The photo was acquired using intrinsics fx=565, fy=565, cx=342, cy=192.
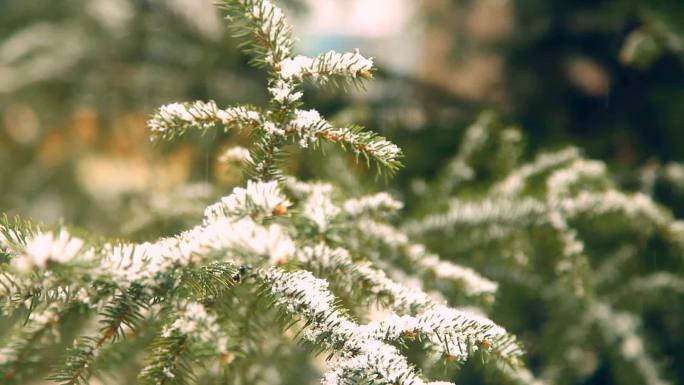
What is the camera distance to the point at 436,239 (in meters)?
1.18

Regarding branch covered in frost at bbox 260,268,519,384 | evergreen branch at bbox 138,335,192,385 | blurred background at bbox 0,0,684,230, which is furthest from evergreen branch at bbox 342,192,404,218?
blurred background at bbox 0,0,684,230

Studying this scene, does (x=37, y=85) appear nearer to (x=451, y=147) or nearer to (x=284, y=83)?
(x=451, y=147)

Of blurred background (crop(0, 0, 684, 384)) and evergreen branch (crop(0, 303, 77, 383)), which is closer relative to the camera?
evergreen branch (crop(0, 303, 77, 383))

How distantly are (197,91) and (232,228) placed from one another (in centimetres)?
149

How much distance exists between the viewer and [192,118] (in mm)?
609

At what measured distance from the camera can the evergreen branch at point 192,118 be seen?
604 mm

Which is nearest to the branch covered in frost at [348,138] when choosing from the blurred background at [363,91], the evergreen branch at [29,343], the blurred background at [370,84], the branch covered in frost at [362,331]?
the branch covered in frost at [362,331]

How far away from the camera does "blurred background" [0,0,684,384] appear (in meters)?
1.49

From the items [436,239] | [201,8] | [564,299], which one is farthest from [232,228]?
[201,8]

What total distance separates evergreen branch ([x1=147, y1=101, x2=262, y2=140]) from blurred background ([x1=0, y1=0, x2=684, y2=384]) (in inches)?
23.1

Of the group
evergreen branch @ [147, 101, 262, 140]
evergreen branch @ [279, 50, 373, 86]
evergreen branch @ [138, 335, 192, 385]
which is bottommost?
evergreen branch @ [138, 335, 192, 385]

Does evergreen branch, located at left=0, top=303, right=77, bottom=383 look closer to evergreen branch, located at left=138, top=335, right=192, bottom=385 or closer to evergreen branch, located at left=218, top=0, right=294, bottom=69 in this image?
evergreen branch, located at left=138, top=335, right=192, bottom=385

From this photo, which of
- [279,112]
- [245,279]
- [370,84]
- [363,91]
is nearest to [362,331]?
[245,279]

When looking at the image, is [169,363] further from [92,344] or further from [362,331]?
[362,331]
